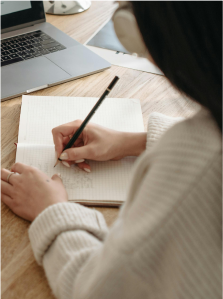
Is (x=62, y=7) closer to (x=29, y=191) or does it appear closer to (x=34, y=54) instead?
(x=34, y=54)

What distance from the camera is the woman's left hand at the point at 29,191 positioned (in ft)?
1.81

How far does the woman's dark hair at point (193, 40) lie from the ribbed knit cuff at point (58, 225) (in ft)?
0.86

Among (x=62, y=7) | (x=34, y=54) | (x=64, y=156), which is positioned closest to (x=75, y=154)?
(x=64, y=156)

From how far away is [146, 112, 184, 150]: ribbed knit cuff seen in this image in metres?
0.67

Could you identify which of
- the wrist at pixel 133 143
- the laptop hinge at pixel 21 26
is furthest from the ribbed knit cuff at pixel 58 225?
the laptop hinge at pixel 21 26

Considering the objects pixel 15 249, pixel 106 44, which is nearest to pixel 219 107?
pixel 15 249

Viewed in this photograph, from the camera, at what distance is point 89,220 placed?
504mm

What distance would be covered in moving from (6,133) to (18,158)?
0.35ft

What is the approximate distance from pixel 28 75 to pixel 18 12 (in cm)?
31

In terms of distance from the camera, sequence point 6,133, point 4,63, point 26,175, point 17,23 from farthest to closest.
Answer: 1. point 17,23
2. point 4,63
3. point 6,133
4. point 26,175

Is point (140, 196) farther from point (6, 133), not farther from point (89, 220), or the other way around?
point (6, 133)

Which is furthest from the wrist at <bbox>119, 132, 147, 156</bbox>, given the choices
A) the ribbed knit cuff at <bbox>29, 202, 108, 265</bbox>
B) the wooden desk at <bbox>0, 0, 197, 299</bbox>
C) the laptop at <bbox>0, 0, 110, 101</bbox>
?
the laptop at <bbox>0, 0, 110, 101</bbox>

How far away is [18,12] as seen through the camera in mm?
1045

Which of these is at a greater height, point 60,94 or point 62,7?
point 62,7
